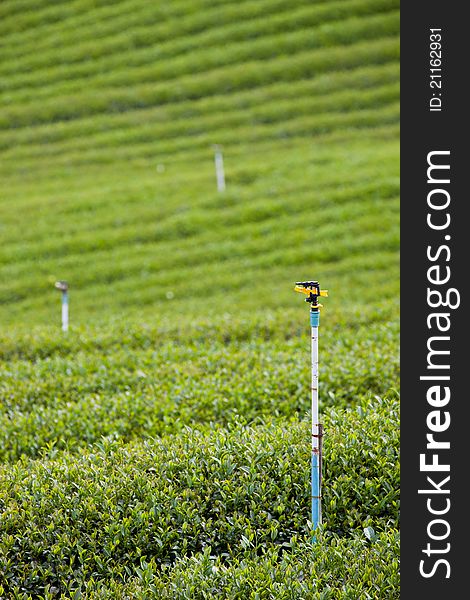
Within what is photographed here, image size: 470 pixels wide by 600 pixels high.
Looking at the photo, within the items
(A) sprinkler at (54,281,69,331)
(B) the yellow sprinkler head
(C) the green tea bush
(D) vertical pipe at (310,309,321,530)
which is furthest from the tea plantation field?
(B) the yellow sprinkler head

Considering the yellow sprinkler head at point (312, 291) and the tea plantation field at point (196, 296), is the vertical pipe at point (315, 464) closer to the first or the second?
the tea plantation field at point (196, 296)

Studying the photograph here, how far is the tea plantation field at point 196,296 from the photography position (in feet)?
18.7

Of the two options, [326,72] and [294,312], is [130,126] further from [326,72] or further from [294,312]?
[294,312]

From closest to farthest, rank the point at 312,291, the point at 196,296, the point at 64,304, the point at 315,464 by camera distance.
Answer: the point at 315,464, the point at 312,291, the point at 64,304, the point at 196,296

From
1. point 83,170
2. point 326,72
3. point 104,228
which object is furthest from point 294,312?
point 326,72

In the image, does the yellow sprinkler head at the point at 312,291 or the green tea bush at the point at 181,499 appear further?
the yellow sprinkler head at the point at 312,291

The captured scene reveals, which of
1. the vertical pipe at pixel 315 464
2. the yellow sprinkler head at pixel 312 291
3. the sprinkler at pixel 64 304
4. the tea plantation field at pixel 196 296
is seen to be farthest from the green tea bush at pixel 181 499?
the sprinkler at pixel 64 304

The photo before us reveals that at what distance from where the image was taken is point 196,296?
16500mm

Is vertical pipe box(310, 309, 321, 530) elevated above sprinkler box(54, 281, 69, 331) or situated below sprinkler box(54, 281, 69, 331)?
below

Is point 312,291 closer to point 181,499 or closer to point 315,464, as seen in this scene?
point 315,464

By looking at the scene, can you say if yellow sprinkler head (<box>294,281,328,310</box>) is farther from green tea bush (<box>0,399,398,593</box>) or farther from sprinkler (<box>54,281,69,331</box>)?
sprinkler (<box>54,281,69,331</box>)

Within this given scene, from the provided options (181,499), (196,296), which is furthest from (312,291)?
(196,296)

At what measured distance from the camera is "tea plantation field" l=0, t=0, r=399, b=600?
18.7 ft

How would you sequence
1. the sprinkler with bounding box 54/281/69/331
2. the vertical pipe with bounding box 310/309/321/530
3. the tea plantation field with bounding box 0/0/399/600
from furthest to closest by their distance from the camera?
the sprinkler with bounding box 54/281/69/331, the tea plantation field with bounding box 0/0/399/600, the vertical pipe with bounding box 310/309/321/530
